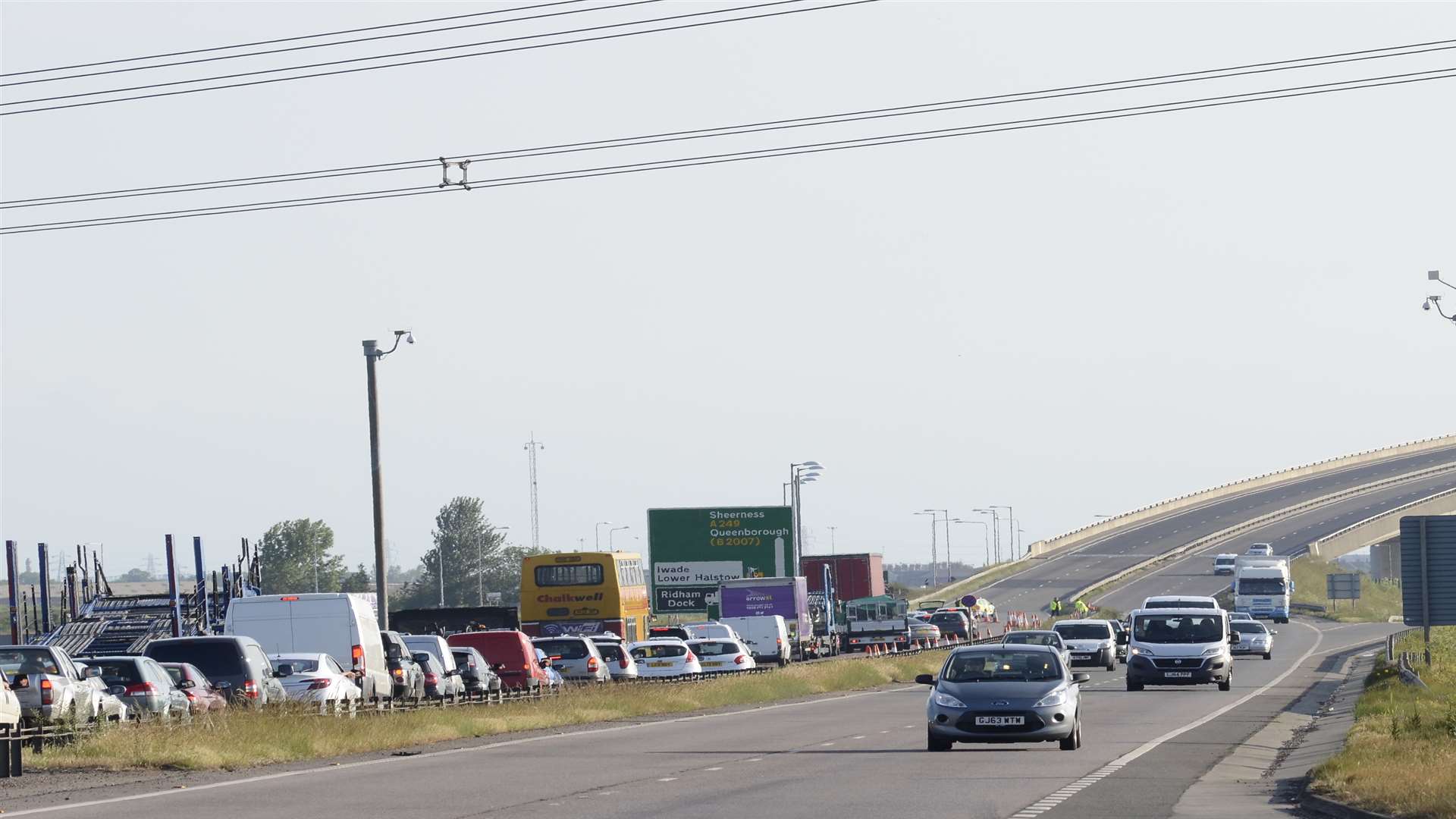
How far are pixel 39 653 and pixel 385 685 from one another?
9.69 metres

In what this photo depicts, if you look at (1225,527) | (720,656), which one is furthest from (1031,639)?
(1225,527)

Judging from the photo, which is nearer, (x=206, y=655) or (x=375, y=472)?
(x=206, y=655)

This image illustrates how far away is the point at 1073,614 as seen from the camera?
103m

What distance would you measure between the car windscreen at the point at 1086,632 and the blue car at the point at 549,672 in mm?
17984

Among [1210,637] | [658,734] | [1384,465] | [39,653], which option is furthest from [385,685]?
[1384,465]

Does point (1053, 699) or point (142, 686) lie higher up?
point (142, 686)

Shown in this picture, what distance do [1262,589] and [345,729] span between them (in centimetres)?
7269

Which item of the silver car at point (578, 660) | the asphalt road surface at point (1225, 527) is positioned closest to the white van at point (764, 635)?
the silver car at point (578, 660)

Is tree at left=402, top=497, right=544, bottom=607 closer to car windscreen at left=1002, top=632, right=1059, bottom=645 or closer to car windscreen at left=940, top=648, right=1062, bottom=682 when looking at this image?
car windscreen at left=1002, top=632, right=1059, bottom=645

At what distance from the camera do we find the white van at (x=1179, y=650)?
42031 millimetres

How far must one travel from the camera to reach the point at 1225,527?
5620 inches

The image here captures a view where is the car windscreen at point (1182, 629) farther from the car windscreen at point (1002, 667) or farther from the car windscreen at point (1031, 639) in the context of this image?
the car windscreen at point (1002, 667)

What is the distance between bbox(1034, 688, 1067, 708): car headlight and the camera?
951 inches

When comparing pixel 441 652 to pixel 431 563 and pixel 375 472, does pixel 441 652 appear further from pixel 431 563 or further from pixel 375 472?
pixel 431 563
